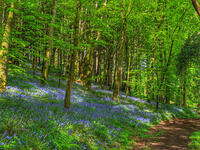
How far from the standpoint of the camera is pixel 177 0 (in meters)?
16.8

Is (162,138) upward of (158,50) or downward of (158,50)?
downward

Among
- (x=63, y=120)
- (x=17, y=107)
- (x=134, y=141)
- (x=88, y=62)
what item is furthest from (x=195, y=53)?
(x=17, y=107)

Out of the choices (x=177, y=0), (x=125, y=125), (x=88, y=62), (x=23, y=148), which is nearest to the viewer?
(x=23, y=148)

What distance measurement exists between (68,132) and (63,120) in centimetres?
82

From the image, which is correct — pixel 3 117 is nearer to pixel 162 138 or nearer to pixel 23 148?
pixel 23 148

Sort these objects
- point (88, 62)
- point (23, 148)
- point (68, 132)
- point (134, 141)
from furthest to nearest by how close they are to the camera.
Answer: point (88, 62)
point (134, 141)
point (68, 132)
point (23, 148)

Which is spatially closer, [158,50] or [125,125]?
[125,125]

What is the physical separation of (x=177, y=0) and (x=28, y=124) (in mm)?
18781

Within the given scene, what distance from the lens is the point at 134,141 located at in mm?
7844

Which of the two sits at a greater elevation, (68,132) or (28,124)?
(28,124)

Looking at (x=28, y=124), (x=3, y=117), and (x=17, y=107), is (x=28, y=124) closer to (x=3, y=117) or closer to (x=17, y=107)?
(x=3, y=117)

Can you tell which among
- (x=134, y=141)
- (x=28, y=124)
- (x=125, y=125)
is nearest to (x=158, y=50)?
(x=125, y=125)

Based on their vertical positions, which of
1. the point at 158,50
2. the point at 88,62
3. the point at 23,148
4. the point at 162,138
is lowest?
the point at 162,138

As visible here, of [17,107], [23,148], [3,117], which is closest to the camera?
[23,148]
